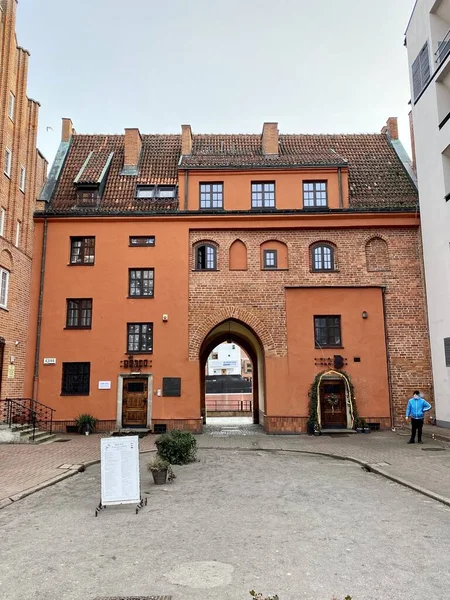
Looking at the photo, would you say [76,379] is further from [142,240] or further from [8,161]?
[8,161]

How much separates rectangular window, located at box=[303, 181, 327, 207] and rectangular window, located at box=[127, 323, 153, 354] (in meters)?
8.77

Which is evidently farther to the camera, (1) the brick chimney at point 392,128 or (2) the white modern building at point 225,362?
(2) the white modern building at point 225,362

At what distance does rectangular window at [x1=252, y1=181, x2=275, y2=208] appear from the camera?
21.4 metres

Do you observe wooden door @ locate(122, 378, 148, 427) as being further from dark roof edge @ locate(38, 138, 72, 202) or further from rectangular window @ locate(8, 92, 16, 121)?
rectangular window @ locate(8, 92, 16, 121)

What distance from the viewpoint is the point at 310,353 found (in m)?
19.8

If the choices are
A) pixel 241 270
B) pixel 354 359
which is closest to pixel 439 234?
pixel 354 359

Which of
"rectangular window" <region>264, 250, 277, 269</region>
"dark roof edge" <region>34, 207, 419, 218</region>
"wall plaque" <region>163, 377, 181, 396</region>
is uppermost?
"dark roof edge" <region>34, 207, 419, 218</region>

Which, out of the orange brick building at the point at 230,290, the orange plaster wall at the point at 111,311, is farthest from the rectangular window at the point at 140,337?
the orange plaster wall at the point at 111,311

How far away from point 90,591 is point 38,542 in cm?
199

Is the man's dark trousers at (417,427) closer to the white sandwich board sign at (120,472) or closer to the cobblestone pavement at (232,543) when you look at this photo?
the cobblestone pavement at (232,543)

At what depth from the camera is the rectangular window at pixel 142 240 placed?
20.9 metres

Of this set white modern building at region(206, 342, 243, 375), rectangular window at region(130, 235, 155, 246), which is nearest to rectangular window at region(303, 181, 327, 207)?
rectangular window at region(130, 235, 155, 246)

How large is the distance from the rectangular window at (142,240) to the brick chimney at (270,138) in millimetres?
7116

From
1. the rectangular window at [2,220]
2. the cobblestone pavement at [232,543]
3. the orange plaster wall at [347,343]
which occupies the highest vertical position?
the rectangular window at [2,220]
